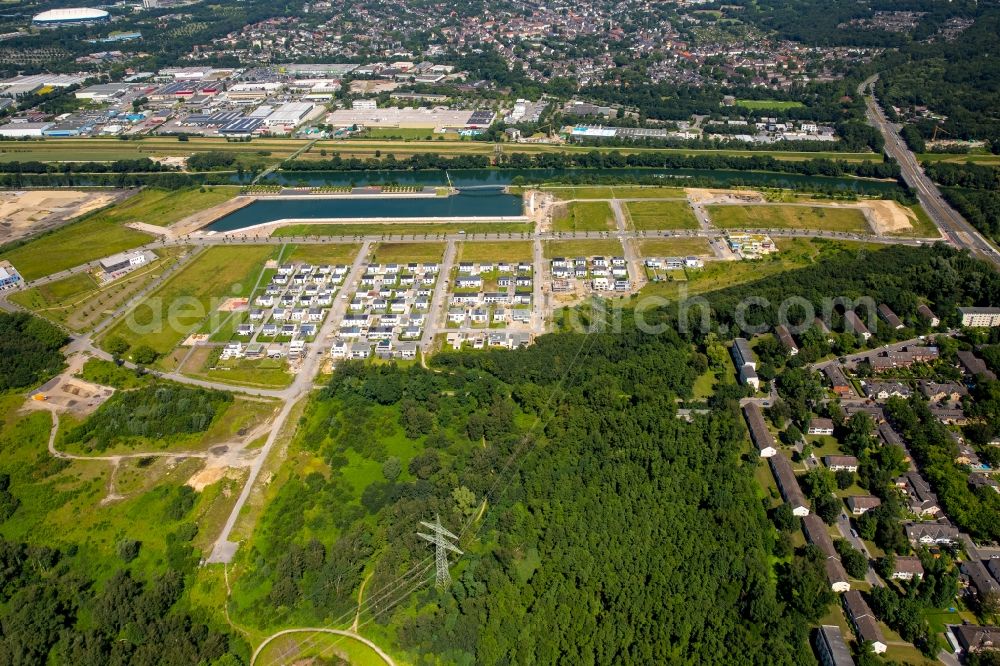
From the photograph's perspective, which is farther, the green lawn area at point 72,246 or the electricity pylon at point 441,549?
the green lawn area at point 72,246

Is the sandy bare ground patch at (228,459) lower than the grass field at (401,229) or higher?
lower

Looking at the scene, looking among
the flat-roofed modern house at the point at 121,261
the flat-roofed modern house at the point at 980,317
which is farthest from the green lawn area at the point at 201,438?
the flat-roofed modern house at the point at 980,317

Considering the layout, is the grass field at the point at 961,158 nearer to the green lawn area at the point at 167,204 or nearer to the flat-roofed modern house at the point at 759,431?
the flat-roofed modern house at the point at 759,431

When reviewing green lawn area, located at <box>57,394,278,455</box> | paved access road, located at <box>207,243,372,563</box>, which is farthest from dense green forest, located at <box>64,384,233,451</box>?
paved access road, located at <box>207,243,372,563</box>

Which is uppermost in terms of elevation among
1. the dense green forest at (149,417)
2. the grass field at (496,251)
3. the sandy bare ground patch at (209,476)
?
the grass field at (496,251)

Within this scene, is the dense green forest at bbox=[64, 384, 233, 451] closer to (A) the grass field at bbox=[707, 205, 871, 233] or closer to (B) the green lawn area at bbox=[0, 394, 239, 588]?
(B) the green lawn area at bbox=[0, 394, 239, 588]

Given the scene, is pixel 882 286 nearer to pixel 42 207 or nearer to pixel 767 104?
pixel 767 104

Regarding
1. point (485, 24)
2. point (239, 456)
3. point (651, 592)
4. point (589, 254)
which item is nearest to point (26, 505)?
point (239, 456)

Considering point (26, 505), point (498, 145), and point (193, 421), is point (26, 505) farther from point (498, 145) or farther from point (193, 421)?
point (498, 145)

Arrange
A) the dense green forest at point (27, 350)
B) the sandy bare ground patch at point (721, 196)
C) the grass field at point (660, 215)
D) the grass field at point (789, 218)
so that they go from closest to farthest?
1. the dense green forest at point (27, 350)
2. the grass field at point (789, 218)
3. the grass field at point (660, 215)
4. the sandy bare ground patch at point (721, 196)

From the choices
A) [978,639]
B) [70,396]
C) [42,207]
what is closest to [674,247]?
[978,639]
